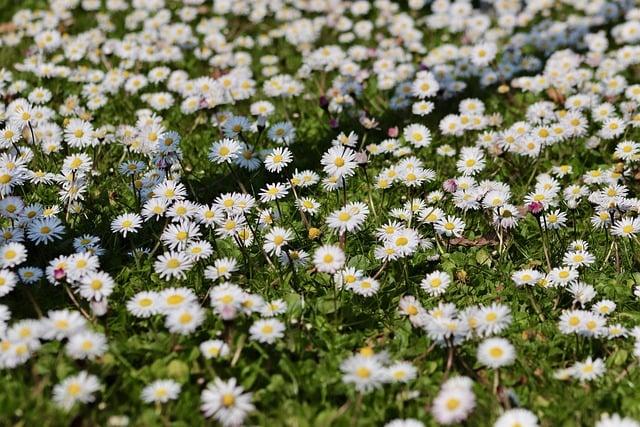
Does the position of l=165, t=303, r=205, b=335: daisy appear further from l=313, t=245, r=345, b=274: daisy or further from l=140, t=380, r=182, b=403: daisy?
l=313, t=245, r=345, b=274: daisy

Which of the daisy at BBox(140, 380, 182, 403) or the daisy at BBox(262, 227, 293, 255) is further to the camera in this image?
the daisy at BBox(262, 227, 293, 255)

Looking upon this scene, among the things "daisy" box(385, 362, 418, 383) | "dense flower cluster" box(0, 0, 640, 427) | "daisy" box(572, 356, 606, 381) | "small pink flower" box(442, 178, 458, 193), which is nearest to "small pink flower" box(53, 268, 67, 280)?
"dense flower cluster" box(0, 0, 640, 427)

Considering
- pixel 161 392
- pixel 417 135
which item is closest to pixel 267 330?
pixel 161 392

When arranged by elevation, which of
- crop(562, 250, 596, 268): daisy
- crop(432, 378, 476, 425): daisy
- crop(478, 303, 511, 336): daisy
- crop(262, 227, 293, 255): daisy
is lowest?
crop(432, 378, 476, 425): daisy

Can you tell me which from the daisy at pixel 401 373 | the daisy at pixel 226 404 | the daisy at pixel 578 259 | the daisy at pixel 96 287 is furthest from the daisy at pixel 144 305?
the daisy at pixel 578 259

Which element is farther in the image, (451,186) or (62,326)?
(451,186)

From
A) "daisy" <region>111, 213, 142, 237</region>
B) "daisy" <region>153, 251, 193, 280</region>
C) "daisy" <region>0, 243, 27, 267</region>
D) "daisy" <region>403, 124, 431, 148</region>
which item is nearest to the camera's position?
"daisy" <region>0, 243, 27, 267</region>

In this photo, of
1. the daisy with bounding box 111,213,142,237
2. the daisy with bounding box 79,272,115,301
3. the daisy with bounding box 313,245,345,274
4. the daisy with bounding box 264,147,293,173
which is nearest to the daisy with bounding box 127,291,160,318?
the daisy with bounding box 79,272,115,301

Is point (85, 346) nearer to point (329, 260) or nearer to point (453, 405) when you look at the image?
point (329, 260)

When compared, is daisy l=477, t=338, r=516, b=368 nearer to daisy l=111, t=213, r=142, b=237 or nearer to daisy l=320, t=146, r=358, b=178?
daisy l=320, t=146, r=358, b=178

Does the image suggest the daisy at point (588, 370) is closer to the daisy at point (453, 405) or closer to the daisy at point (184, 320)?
the daisy at point (453, 405)

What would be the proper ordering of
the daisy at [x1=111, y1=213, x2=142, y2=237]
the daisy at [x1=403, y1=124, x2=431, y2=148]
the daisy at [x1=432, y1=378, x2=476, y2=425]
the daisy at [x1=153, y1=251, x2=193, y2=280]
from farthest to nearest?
the daisy at [x1=403, y1=124, x2=431, y2=148] < the daisy at [x1=111, y1=213, x2=142, y2=237] < the daisy at [x1=153, y1=251, x2=193, y2=280] < the daisy at [x1=432, y1=378, x2=476, y2=425]

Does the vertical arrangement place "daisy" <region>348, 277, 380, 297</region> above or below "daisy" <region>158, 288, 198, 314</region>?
above
